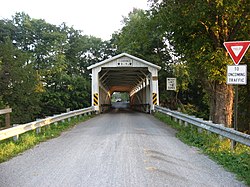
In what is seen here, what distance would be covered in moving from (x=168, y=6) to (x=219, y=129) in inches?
220

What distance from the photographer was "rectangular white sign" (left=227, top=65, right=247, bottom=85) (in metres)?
7.53

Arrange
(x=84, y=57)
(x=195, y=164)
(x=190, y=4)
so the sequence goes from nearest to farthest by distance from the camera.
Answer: (x=195, y=164), (x=190, y=4), (x=84, y=57)

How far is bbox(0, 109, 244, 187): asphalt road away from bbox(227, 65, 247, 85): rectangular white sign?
184 cm

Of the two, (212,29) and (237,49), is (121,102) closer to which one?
(212,29)

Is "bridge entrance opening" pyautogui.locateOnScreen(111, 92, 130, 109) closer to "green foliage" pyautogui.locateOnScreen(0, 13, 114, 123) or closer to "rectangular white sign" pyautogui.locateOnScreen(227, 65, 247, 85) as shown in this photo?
"green foliage" pyautogui.locateOnScreen(0, 13, 114, 123)

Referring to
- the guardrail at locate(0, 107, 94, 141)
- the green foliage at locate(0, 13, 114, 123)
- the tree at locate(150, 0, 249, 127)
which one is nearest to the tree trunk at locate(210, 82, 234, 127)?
the tree at locate(150, 0, 249, 127)

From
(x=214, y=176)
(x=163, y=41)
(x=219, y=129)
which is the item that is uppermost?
(x=163, y=41)

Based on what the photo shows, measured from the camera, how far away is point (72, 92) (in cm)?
3884

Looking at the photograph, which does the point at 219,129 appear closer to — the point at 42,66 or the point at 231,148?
the point at 231,148

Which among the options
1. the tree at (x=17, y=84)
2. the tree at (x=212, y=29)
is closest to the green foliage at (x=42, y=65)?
the tree at (x=17, y=84)

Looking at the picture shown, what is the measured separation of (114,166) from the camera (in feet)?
19.2

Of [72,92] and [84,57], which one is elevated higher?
[84,57]

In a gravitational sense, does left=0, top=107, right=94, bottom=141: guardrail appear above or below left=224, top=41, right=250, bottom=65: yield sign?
below

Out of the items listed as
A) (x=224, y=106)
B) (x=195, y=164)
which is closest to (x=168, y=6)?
(x=224, y=106)
